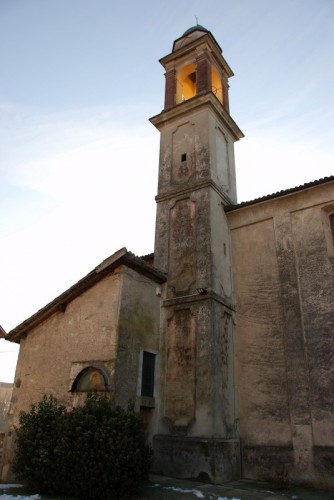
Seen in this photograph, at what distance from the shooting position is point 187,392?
9.88 metres

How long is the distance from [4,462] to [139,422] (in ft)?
16.0

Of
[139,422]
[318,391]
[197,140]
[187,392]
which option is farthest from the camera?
[197,140]

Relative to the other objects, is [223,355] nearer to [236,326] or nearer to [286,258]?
[236,326]

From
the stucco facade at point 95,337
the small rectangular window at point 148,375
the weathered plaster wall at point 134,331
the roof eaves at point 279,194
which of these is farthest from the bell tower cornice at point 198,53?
the small rectangular window at point 148,375

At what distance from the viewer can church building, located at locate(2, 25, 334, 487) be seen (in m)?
9.14

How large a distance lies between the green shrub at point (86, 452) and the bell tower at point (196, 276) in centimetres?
208

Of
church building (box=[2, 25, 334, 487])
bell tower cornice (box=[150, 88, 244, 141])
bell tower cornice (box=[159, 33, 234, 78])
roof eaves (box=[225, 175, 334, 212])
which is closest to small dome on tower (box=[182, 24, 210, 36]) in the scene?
bell tower cornice (box=[159, 33, 234, 78])

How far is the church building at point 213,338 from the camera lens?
9.14m

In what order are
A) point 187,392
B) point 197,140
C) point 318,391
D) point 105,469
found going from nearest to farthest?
point 105,469, point 318,391, point 187,392, point 197,140

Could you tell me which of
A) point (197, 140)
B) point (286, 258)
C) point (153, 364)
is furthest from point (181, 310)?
point (197, 140)

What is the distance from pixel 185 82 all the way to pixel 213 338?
11519mm

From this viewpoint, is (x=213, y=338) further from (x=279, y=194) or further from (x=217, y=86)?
(x=217, y=86)

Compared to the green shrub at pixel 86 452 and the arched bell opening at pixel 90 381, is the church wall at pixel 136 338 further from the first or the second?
the green shrub at pixel 86 452

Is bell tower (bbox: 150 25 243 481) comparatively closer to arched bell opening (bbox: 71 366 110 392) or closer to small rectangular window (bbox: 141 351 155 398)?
small rectangular window (bbox: 141 351 155 398)
